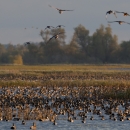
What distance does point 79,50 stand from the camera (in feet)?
397

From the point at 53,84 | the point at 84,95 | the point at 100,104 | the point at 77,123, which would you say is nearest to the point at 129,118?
the point at 77,123

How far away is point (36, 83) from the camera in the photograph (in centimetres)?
4378

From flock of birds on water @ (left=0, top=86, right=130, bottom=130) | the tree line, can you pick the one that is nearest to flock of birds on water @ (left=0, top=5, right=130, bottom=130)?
flock of birds on water @ (left=0, top=86, right=130, bottom=130)

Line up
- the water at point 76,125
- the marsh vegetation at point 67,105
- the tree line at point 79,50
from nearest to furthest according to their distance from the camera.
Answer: the water at point 76,125
the marsh vegetation at point 67,105
the tree line at point 79,50

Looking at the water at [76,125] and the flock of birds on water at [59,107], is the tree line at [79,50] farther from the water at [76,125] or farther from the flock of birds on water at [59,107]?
the water at [76,125]

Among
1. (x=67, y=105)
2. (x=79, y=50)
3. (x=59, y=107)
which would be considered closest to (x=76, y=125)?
(x=59, y=107)

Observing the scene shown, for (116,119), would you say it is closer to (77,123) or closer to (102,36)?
(77,123)

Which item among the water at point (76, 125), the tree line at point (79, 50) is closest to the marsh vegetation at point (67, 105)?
the water at point (76, 125)

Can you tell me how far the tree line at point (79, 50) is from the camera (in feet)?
381

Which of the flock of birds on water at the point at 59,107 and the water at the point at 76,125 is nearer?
the water at the point at 76,125

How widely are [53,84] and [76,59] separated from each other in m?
76.9

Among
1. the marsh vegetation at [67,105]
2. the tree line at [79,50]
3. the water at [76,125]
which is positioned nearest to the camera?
the water at [76,125]

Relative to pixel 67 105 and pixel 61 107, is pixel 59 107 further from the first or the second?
pixel 67 105

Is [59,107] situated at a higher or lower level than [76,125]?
higher
